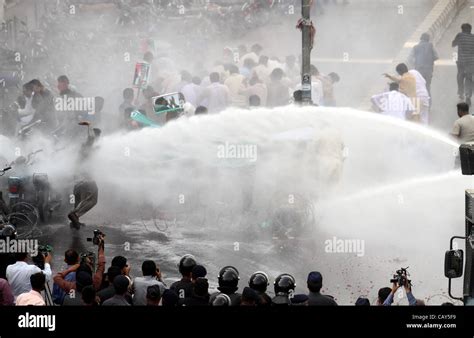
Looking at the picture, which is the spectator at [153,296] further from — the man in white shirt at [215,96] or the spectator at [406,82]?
the spectator at [406,82]

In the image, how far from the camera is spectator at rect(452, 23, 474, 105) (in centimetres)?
3344

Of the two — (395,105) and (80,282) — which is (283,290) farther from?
(395,105)

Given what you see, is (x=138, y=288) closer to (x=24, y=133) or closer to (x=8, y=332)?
(x=8, y=332)

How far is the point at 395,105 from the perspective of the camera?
30766 millimetres

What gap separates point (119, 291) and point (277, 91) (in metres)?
15.0

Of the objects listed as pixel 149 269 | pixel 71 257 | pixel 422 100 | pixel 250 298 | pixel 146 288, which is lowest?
pixel 250 298

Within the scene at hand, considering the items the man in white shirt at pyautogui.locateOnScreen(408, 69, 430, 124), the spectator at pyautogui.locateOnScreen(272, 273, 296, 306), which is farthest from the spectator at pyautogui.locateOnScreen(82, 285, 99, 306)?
the man in white shirt at pyautogui.locateOnScreen(408, 69, 430, 124)

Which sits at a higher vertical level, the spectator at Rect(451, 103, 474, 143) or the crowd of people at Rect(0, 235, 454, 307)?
the spectator at Rect(451, 103, 474, 143)

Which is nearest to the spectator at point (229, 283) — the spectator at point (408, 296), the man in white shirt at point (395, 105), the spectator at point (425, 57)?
the spectator at point (408, 296)

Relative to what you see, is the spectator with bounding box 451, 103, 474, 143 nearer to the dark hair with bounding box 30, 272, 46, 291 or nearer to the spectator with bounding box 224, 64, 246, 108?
the spectator with bounding box 224, 64, 246, 108

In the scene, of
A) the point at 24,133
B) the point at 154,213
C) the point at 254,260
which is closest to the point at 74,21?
the point at 24,133

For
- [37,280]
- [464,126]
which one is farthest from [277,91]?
[37,280]

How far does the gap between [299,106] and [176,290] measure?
9.18 metres

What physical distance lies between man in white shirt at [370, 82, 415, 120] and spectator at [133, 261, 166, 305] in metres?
12.1
